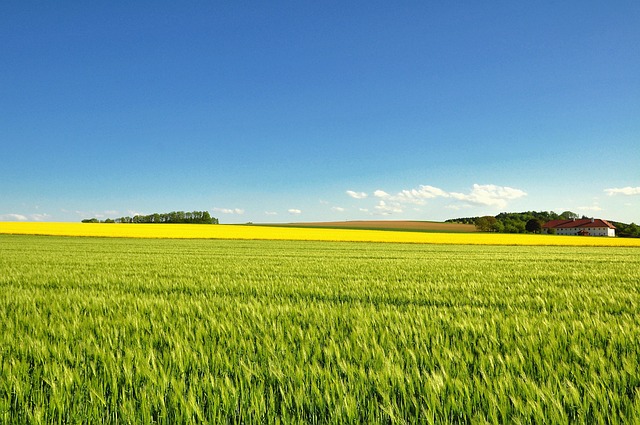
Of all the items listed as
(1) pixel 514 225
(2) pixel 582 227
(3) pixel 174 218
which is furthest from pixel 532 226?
(3) pixel 174 218

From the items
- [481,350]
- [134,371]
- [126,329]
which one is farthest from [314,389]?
[126,329]

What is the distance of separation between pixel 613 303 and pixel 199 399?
6.46m

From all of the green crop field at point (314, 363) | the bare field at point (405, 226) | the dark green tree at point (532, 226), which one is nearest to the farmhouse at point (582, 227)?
the dark green tree at point (532, 226)

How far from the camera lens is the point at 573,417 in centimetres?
219

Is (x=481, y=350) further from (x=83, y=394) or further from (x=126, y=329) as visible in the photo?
(x=126, y=329)

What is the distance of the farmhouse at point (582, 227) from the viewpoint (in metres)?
106

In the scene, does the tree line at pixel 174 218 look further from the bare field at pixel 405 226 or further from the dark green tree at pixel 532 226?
the dark green tree at pixel 532 226

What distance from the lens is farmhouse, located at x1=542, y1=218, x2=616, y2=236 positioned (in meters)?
106

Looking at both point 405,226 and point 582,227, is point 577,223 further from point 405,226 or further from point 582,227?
point 405,226

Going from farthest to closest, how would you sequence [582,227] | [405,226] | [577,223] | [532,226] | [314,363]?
1. [577,223]
2. [582,227]
3. [532,226]
4. [405,226]
5. [314,363]

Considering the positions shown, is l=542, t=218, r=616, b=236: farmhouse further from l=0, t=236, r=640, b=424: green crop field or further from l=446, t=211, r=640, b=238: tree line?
l=0, t=236, r=640, b=424: green crop field

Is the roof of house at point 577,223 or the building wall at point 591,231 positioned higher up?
the roof of house at point 577,223

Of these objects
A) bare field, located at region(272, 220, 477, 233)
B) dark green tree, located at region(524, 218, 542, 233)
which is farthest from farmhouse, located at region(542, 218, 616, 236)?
bare field, located at region(272, 220, 477, 233)

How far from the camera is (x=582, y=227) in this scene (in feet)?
368
